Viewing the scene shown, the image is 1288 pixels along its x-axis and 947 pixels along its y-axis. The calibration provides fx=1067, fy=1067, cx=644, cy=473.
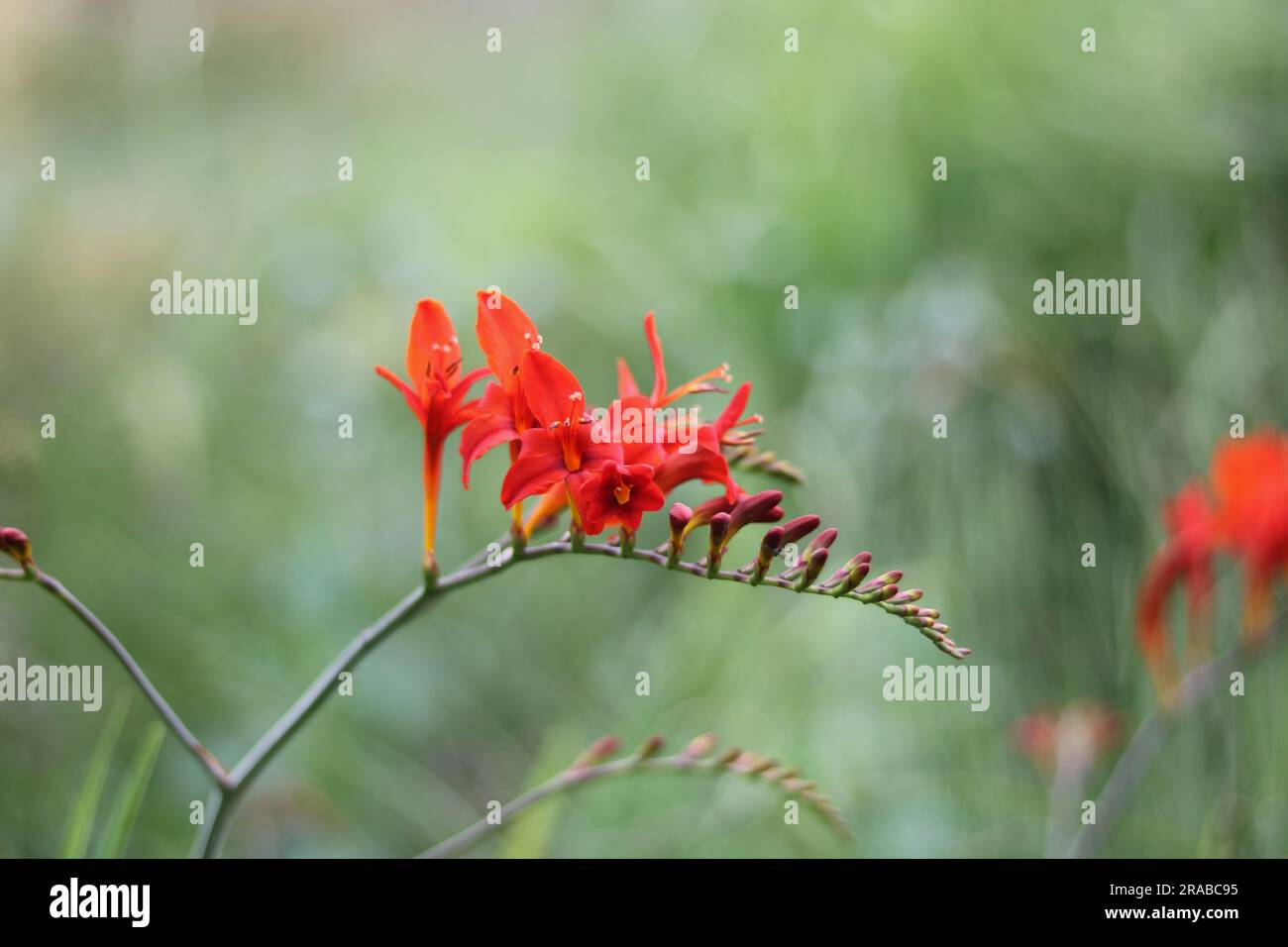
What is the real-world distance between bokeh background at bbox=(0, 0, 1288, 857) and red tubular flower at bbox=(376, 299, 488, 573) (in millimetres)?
967

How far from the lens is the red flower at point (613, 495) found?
71 cm

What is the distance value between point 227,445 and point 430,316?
5.84ft

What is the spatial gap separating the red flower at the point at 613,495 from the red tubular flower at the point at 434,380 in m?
0.11

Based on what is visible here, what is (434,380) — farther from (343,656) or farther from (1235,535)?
(1235,535)

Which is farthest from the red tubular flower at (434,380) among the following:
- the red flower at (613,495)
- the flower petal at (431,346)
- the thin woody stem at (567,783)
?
the thin woody stem at (567,783)

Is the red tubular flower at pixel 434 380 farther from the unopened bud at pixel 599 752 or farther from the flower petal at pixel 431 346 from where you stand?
the unopened bud at pixel 599 752

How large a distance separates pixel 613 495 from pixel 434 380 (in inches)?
6.5

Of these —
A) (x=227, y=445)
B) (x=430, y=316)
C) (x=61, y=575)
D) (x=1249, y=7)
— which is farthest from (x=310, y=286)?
(x=1249, y=7)

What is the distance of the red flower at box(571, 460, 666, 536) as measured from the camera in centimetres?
71

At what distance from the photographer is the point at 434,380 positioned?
0.78 m

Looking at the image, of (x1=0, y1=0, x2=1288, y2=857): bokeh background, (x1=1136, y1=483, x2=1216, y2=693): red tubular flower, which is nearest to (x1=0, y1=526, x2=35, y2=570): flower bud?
(x1=0, y1=0, x2=1288, y2=857): bokeh background

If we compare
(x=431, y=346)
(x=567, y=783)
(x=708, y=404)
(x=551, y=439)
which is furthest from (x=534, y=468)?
(x=708, y=404)

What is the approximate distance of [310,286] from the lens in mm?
2211

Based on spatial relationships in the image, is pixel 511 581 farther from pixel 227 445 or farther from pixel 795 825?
pixel 795 825
